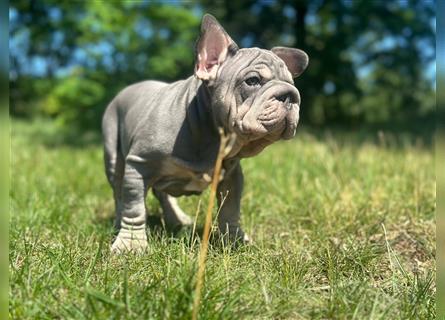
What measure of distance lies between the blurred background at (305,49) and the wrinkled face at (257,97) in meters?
7.47

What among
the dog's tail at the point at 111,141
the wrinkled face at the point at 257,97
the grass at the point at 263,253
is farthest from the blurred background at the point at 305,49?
the wrinkled face at the point at 257,97

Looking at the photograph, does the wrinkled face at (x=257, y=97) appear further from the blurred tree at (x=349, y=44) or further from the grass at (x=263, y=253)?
the blurred tree at (x=349, y=44)

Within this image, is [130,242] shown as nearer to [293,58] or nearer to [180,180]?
[180,180]

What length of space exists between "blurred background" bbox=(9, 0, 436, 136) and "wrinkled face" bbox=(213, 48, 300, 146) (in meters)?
7.47

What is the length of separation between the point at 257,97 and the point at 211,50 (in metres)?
0.41

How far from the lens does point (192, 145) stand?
115 inches

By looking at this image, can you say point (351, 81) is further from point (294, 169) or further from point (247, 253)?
point (247, 253)

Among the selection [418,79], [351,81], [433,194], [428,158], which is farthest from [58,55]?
[433,194]

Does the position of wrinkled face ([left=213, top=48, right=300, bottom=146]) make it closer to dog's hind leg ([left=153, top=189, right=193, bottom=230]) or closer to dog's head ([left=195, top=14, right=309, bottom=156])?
dog's head ([left=195, top=14, right=309, bottom=156])

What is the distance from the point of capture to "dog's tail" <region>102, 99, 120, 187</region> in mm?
3643

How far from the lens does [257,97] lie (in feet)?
8.23

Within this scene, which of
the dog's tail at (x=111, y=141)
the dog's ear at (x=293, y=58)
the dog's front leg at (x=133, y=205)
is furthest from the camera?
the dog's tail at (x=111, y=141)

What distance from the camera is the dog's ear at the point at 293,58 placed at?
9.44 feet

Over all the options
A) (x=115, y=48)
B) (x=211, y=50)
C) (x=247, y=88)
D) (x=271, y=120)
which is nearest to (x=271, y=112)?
(x=271, y=120)
